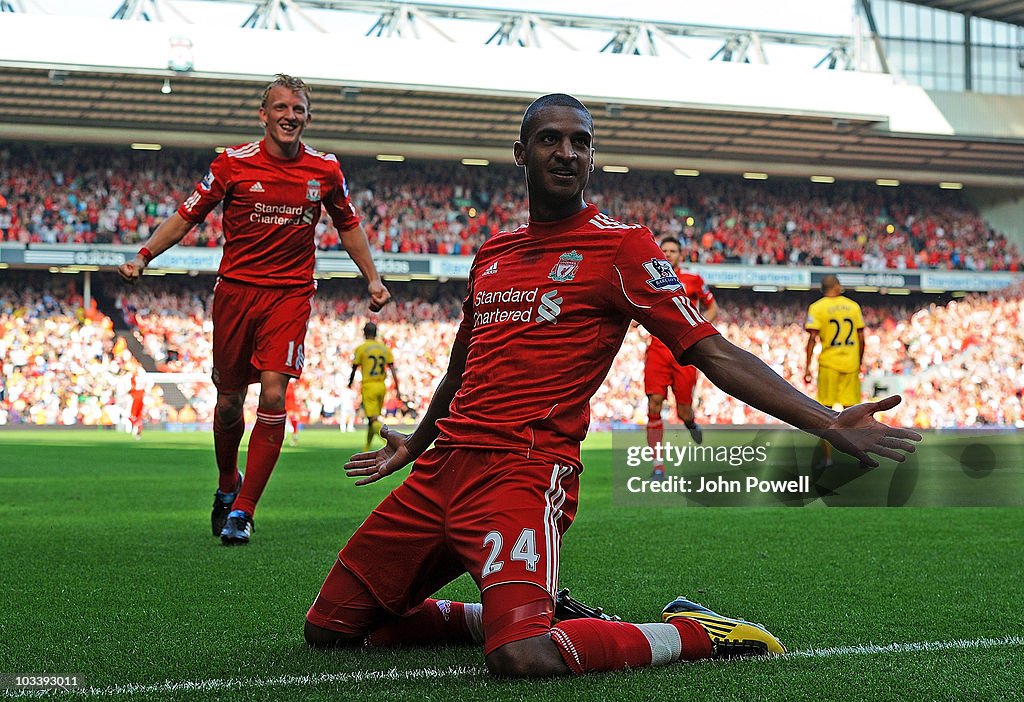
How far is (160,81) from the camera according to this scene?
99.4 ft

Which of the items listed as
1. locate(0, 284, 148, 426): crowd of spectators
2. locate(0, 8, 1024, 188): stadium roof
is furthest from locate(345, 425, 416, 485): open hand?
locate(0, 8, 1024, 188): stadium roof

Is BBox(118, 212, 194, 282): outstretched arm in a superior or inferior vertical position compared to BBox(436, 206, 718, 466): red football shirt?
superior

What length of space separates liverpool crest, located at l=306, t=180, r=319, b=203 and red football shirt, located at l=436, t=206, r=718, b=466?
10.7ft

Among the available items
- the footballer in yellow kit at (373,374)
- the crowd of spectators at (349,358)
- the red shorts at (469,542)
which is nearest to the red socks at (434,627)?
the red shorts at (469,542)

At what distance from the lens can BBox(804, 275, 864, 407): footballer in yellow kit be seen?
13516 mm

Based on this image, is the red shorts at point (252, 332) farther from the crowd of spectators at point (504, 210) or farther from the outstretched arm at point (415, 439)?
the crowd of spectators at point (504, 210)

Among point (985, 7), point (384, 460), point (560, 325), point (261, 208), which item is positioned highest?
point (985, 7)

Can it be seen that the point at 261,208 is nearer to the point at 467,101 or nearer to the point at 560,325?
the point at 560,325

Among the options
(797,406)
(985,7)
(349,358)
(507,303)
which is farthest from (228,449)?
(985,7)

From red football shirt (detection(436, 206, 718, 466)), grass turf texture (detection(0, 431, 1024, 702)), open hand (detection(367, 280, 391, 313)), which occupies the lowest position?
grass turf texture (detection(0, 431, 1024, 702))

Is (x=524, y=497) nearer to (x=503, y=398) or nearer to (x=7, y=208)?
(x=503, y=398)

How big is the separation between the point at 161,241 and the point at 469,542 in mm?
3710

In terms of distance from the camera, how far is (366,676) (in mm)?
3391

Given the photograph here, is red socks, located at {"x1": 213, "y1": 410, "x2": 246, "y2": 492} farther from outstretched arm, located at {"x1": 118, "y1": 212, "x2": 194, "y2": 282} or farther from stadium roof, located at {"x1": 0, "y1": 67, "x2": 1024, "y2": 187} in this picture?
stadium roof, located at {"x1": 0, "y1": 67, "x2": 1024, "y2": 187}
